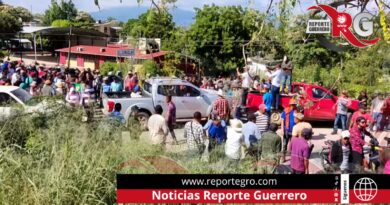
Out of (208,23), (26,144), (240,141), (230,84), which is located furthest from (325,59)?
(26,144)

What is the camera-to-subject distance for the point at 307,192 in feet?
13.9

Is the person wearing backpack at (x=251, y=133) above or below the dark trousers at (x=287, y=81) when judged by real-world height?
below

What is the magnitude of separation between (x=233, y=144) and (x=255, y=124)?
1.52m

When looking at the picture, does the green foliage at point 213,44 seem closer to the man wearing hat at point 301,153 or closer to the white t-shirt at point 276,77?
the white t-shirt at point 276,77

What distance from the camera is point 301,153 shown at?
743 cm

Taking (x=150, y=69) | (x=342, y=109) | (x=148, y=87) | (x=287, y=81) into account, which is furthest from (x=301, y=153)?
(x=150, y=69)

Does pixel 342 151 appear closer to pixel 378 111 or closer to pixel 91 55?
pixel 378 111

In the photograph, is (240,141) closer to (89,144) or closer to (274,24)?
(89,144)

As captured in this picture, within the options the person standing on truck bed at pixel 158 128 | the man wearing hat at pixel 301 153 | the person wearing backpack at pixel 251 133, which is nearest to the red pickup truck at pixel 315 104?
the person wearing backpack at pixel 251 133

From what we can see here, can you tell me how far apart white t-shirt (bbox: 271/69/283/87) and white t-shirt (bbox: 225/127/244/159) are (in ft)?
14.8

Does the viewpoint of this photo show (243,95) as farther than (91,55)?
No

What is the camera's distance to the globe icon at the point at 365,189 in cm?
432

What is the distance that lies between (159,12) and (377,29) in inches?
68.3

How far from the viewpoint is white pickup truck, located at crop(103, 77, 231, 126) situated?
47.2 feet
